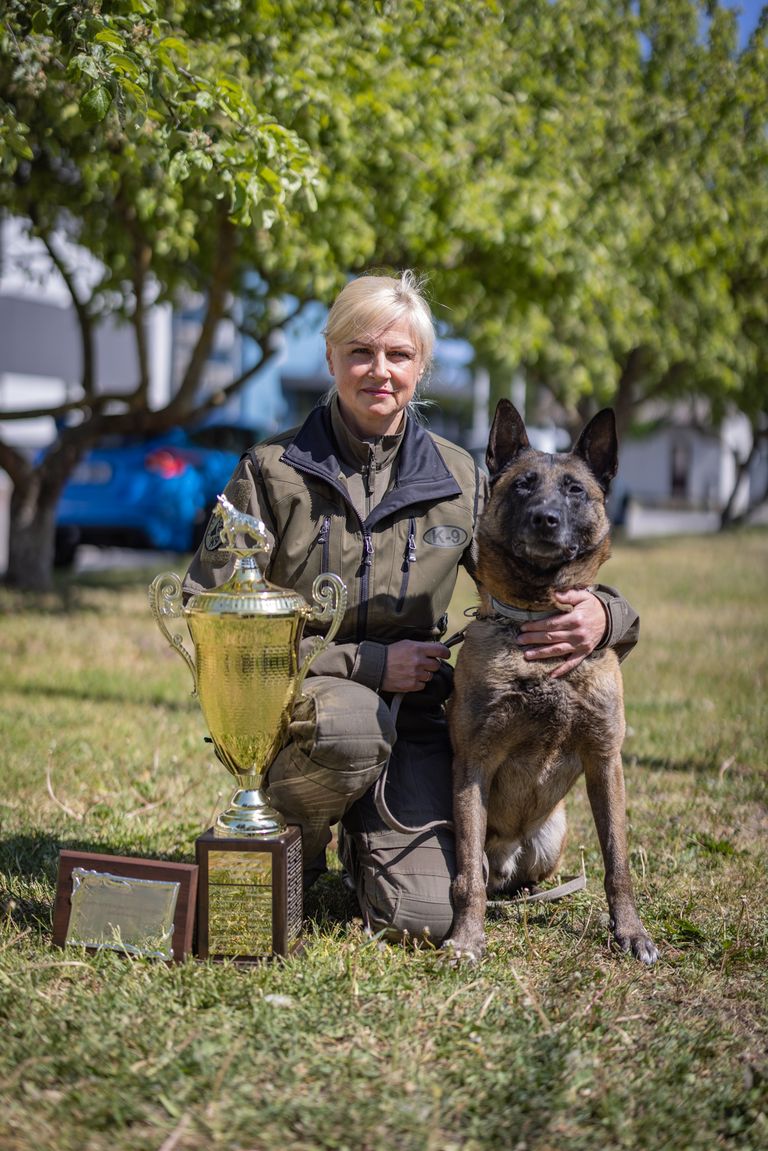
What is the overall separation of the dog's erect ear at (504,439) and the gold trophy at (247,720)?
0.63 metres

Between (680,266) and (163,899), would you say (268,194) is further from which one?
(680,266)

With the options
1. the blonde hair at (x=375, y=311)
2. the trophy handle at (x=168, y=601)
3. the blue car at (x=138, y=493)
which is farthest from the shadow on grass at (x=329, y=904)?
the blue car at (x=138, y=493)

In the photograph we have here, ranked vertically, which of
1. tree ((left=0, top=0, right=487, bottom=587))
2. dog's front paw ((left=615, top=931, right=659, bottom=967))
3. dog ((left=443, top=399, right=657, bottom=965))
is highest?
tree ((left=0, top=0, right=487, bottom=587))

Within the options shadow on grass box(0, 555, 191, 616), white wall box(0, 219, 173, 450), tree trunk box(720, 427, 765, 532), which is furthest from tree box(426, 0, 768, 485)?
tree trunk box(720, 427, 765, 532)

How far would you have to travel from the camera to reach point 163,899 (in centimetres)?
268

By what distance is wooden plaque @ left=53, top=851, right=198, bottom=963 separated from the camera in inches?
105

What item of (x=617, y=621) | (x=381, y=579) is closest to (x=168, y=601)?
(x=381, y=579)

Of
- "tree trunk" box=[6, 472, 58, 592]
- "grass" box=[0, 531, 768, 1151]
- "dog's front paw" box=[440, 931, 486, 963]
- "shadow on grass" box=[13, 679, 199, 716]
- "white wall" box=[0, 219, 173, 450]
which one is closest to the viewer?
"grass" box=[0, 531, 768, 1151]

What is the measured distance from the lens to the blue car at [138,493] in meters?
11.7

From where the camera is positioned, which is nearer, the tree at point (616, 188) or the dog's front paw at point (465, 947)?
the dog's front paw at point (465, 947)

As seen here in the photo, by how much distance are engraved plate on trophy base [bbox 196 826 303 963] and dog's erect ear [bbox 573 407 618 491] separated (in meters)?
1.32

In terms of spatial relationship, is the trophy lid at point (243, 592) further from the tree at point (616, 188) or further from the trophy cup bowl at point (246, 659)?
the tree at point (616, 188)

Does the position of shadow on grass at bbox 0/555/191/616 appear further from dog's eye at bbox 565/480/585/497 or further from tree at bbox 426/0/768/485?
dog's eye at bbox 565/480/585/497

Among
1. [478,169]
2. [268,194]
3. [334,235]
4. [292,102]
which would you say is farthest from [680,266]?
[268,194]
